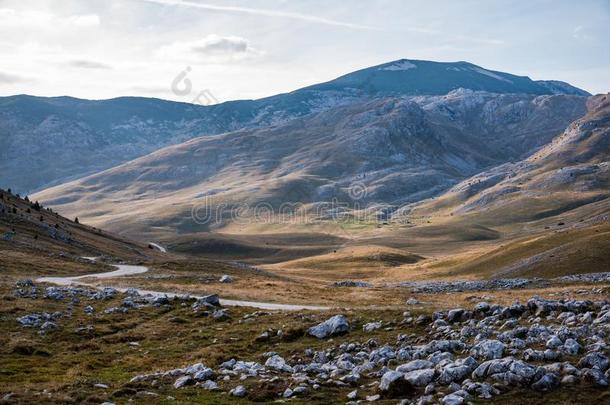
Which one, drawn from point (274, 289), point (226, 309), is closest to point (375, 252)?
point (274, 289)

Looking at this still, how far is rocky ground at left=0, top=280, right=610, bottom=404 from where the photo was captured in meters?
19.3

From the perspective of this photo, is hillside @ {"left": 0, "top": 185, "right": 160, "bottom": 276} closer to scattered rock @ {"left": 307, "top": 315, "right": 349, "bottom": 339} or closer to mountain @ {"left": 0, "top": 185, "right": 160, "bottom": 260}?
mountain @ {"left": 0, "top": 185, "right": 160, "bottom": 260}

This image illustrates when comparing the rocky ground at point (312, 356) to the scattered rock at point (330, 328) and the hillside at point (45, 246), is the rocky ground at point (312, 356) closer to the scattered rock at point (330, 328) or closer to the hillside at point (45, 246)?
the scattered rock at point (330, 328)

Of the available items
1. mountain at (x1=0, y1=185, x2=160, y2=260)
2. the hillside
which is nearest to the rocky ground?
the hillside

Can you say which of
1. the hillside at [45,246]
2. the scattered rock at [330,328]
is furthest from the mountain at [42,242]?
the scattered rock at [330,328]

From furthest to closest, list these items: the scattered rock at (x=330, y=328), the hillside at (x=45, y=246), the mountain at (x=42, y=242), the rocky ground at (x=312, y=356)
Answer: the mountain at (x=42, y=242)
the hillside at (x=45, y=246)
the scattered rock at (x=330, y=328)
the rocky ground at (x=312, y=356)

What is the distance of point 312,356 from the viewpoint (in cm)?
2644

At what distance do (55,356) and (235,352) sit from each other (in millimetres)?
10054

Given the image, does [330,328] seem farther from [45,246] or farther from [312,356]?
[45,246]

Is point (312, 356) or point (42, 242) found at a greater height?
point (42, 242)

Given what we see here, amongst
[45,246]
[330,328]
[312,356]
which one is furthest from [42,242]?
[312,356]

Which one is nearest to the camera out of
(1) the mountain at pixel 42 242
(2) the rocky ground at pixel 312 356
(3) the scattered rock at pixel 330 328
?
(2) the rocky ground at pixel 312 356

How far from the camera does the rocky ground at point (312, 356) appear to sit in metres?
19.3

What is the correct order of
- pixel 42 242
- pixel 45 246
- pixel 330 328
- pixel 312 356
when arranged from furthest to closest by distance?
1. pixel 42 242
2. pixel 45 246
3. pixel 330 328
4. pixel 312 356
